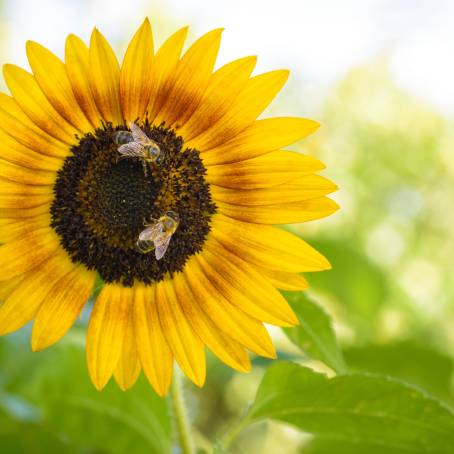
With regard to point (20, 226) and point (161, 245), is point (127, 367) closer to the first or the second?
point (161, 245)

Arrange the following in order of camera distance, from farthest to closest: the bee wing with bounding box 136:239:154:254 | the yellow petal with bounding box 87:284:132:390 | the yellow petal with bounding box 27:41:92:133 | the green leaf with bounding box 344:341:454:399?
the green leaf with bounding box 344:341:454:399, the bee wing with bounding box 136:239:154:254, the yellow petal with bounding box 87:284:132:390, the yellow petal with bounding box 27:41:92:133

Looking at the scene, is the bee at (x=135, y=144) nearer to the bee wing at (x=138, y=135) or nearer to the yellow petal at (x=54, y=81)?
the bee wing at (x=138, y=135)

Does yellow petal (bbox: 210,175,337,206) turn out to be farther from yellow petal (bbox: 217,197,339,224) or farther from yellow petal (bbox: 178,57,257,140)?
yellow petal (bbox: 178,57,257,140)

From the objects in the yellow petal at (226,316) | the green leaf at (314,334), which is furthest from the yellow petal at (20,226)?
the green leaf at (314,334)

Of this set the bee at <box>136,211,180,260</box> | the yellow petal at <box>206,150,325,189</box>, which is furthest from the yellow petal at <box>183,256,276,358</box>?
the yellow petal at <box>206,150,325,189</box>

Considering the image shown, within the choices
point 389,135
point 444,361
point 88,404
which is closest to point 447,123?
point 389,135

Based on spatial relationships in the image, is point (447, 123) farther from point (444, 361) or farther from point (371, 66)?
Answer: point (444, 361)
